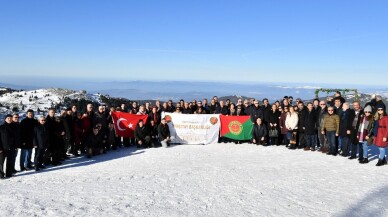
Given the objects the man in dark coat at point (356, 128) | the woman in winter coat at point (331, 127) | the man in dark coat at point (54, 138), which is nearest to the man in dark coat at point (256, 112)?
the woman in winter coat at point (331, 127)

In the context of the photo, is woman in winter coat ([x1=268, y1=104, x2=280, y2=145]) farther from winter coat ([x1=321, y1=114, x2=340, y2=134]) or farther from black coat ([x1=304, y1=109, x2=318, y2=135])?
winter coat ([x1=321, y1=114, x2=340, y2=134])

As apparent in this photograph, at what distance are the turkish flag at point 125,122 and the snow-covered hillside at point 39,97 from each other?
147 m

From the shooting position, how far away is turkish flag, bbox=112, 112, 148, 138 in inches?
643

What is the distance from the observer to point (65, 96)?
168000 millimetres

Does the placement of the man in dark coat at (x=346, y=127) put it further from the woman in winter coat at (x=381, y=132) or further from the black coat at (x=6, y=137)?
the black coat at (x=6, y=137)

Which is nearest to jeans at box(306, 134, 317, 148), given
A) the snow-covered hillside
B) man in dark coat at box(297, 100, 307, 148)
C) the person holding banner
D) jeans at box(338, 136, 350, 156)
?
man in dark coat at box(297, 100, 307, 148)

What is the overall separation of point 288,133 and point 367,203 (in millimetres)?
7888

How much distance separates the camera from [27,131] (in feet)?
37.8

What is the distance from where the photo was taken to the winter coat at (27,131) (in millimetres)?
11398

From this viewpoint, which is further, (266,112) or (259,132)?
(259,132)

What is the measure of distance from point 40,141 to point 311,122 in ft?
37.1

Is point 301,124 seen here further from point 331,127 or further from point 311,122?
point 331,127

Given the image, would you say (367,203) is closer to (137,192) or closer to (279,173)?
(279,173)

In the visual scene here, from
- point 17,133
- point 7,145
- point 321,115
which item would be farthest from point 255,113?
point 7,145
